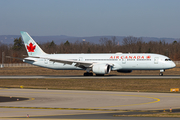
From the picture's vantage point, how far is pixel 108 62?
51156 millimetres

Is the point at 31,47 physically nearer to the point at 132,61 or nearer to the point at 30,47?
the point at 30,47

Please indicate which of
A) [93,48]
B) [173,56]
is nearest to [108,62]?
[173,56]

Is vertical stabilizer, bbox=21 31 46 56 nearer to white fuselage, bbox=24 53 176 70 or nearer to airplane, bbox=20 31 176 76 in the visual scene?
airplane, bbox=20 31 176 76

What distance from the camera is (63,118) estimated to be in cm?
1473

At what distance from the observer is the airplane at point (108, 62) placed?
1925 inches

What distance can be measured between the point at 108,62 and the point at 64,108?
109 feet

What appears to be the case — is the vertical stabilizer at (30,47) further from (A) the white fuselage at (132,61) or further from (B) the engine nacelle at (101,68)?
(B) the engine nacelle at (101,68)

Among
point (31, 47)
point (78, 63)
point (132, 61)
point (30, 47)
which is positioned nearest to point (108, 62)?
point (132, 61)

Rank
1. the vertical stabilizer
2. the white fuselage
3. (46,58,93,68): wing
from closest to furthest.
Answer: the white fuselage, (46,58,93,68): wing, the vertical stabilizer

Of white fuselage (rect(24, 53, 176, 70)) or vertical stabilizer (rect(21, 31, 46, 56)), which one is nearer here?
white fuselage (rect(24, 53, 176, 70))

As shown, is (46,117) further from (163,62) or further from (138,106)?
(163,62)

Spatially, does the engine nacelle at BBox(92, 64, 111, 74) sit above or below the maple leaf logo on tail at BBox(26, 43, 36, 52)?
below

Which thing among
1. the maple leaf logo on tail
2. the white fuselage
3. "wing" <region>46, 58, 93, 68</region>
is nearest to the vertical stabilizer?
the maple leaf logo on tail

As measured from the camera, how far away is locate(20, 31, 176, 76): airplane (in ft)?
160
